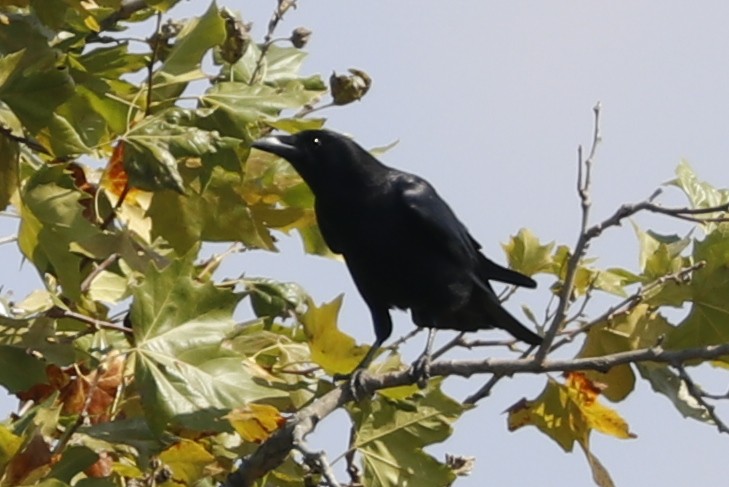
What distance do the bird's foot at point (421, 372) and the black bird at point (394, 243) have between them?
1348 millimetres

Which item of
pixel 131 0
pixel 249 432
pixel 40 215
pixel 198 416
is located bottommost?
pixel 249 432

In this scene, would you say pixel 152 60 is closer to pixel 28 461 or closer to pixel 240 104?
pixel 240 104

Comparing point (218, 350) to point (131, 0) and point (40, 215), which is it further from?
point (131, 0)

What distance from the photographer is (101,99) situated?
3.52m

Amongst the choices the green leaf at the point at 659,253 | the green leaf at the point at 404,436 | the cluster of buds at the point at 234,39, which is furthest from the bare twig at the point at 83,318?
the green leaf at the point at 659,253

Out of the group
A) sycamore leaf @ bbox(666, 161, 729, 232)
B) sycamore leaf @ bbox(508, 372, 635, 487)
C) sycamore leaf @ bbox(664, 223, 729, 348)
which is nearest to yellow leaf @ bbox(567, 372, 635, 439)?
sycamore leaf @ bbox(508, 372, 635, 487)

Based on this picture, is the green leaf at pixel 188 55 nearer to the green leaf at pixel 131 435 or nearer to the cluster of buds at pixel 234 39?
the cluster of buds at pixel 234 39

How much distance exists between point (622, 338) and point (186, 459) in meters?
1.26

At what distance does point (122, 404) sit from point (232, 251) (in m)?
0.75

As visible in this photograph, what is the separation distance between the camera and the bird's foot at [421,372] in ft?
11.0

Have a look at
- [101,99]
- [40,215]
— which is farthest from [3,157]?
[101,99]

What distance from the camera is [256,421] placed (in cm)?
338

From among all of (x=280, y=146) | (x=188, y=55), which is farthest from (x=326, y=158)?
(x=188, y=55)

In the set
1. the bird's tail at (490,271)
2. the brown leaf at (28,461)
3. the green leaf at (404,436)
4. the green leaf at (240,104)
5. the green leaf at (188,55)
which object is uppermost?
the green leaf at (188,55)
